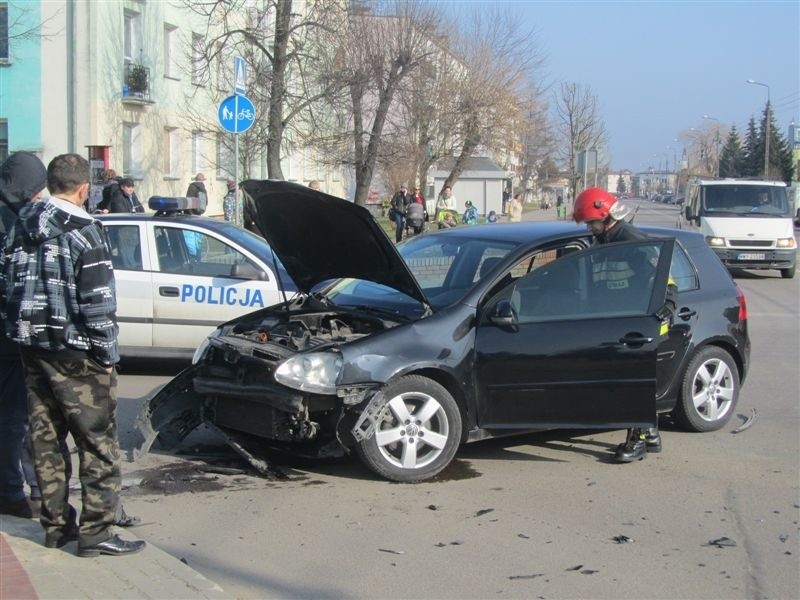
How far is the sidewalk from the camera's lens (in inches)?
156

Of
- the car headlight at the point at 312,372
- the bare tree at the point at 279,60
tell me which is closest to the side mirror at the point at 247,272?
the car headlight at the point at 312,372

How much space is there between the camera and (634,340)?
6.24m

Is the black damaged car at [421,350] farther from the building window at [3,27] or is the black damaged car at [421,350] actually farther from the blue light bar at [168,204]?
the building window at [3,27]

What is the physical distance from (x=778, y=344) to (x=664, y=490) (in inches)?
270

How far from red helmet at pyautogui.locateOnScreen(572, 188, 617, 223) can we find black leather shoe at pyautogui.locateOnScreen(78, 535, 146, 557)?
375cm

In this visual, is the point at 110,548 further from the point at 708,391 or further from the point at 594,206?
the point at 708,391

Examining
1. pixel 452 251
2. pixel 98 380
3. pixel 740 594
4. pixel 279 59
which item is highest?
pixel 279 59

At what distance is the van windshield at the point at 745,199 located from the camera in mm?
21453

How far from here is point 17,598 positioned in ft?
Answer: 12.7

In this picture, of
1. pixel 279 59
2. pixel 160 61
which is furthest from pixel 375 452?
pixel 160 61

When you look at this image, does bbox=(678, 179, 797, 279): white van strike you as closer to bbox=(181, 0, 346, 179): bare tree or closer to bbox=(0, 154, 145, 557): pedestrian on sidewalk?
bbox=(181, 0, 346, 179): bare tree

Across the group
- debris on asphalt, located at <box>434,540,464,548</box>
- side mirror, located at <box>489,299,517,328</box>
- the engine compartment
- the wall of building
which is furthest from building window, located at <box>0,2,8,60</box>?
debris on asphalt, located at <box>434,540,464,548</box>

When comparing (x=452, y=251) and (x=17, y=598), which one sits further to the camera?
(x=452, y=251)

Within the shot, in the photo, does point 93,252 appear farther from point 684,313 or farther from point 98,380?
point 684,313
